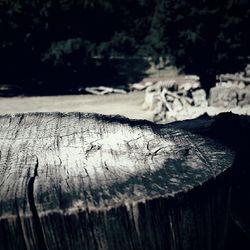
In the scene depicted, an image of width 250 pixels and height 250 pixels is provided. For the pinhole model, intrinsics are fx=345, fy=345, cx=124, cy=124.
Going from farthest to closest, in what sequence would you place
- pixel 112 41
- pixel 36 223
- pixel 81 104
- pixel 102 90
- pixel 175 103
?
1. pixel 102 90
2. pixel 112 41
3. pixel 81 104
4. pixel 175 103
5. pixel 36 223

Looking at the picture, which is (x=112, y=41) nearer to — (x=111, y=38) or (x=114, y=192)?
(x=111, y=38)

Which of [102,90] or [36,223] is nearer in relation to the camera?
[36,223]

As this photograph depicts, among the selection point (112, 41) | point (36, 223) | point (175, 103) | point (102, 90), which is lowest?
point (102, 90)

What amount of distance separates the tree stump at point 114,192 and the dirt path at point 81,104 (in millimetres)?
7306

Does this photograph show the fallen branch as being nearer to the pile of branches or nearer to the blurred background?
the blurred background

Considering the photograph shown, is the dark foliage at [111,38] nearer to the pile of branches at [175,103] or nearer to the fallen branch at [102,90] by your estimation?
the pile of branches at [175,103]

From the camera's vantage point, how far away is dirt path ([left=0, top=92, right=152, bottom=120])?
33.7 feet

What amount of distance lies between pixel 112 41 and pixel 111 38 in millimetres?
370

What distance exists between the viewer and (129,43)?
13.2m

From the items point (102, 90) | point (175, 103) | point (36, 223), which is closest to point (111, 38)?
point (102, 90)

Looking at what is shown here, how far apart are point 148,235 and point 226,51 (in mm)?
9108

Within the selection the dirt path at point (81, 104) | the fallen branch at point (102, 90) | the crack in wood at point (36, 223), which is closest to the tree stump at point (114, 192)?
the crack in wood at point (36, 223)

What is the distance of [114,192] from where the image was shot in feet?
4.77

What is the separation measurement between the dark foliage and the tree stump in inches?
319
